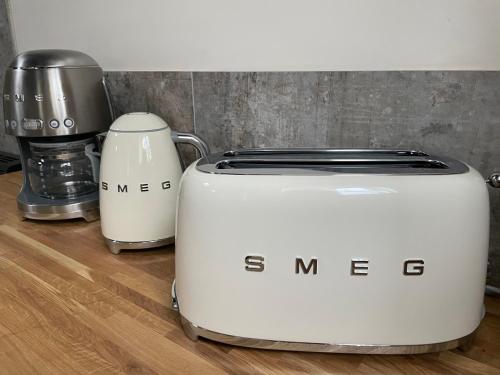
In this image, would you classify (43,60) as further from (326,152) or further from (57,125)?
(326,152)

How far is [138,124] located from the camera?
0.67 m

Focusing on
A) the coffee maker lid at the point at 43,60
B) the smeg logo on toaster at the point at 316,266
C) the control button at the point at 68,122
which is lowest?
the smeg logo on toaster at the point at 316,266

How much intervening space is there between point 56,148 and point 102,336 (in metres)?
0.50

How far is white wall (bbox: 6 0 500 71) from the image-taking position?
1.79 ft

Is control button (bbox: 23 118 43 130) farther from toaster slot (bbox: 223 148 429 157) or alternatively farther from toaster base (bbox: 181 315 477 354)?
toaster base (bbox: 181 315 477 354)

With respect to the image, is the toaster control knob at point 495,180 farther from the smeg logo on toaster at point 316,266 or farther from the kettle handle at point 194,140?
the kettle handle at point 194,140

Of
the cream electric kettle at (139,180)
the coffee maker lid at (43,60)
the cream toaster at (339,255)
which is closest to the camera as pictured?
the cream toaster at (339,255)

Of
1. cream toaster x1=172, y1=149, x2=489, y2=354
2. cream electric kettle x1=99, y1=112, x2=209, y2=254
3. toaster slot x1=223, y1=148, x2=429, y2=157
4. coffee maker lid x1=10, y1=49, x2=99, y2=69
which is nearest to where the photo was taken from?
cream toaster x1=172, y1=149, x2=489, y2=354

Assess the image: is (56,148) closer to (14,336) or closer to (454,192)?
(14,336)

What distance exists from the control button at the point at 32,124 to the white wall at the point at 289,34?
224mm

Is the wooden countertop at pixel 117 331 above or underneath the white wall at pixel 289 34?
underneath

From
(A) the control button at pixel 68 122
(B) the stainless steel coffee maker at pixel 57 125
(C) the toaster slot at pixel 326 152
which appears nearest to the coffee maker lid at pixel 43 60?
(B) the stainless steel coffee maker at pixel 57 125

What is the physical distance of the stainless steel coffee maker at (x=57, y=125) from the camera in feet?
2.54

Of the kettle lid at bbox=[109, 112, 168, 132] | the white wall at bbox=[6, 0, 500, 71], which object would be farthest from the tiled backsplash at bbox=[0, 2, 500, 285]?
the kettle lid at bbox=[109, 112, 168, 132]
